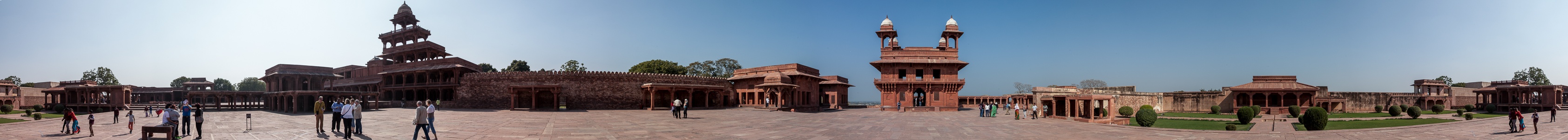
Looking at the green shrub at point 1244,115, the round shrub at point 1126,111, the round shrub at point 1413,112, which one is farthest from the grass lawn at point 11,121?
the round shrub at point 1413,112

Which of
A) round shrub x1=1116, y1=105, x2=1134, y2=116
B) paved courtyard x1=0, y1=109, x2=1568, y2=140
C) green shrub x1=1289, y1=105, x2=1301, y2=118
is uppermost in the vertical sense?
paved courtyard x1=0, y1=109, x2=1568, y2=140

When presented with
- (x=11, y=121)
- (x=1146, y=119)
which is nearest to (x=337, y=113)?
(x=11, y=121)

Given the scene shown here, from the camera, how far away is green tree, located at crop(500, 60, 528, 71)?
66.6 meters

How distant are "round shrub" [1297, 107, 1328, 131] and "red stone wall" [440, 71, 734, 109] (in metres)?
23.7

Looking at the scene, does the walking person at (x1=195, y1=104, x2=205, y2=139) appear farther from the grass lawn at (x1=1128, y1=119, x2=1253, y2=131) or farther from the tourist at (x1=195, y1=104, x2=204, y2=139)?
the grass lawn at (x1=1128, y1=119, x2=1253, y2=131)

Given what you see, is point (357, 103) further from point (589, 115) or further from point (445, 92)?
point (445, 92)

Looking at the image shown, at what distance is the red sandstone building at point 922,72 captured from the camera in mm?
37969

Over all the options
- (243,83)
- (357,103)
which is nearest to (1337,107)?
(357,103)

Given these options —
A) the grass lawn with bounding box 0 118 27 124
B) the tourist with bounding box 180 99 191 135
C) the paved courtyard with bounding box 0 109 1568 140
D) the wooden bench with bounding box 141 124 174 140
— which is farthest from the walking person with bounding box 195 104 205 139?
the grass lawn with bounding box 0 118 27 124

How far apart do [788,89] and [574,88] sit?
9172 millimetres

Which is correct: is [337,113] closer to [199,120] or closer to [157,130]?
[199,120]

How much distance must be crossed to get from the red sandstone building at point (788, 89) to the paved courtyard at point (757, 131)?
10.7 meters

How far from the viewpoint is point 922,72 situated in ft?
127

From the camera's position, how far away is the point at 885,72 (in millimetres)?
38375
